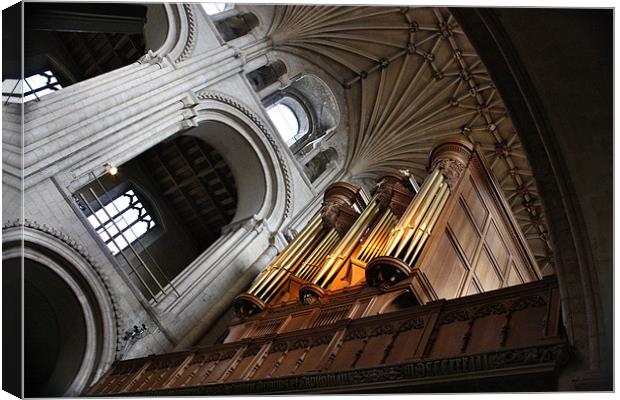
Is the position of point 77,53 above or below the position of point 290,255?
above

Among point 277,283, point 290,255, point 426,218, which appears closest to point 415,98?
→ point 290,255

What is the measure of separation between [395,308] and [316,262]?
114 inches

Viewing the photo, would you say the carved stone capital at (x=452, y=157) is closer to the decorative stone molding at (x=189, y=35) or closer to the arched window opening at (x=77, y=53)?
the decorative stone molding at (x=189, y=35)

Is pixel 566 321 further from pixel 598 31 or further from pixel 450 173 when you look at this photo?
pixel 450 173

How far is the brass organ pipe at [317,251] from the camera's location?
36.6 ft

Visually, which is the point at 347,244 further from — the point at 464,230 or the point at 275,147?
the point at 275,147

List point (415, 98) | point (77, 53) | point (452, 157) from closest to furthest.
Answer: point (452, 157), point (77, 53), point (415, 98)

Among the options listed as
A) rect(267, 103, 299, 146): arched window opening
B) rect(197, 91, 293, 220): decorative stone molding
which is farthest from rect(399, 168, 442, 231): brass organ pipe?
rect(267, 103, 299, 146): arched window opening

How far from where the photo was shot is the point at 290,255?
11.9 m

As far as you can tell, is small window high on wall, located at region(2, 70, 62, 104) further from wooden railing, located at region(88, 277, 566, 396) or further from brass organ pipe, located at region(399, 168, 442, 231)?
brass organ pipe, located at region(399, 168, 442, 231)

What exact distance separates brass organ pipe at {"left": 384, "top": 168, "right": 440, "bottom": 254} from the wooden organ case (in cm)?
3

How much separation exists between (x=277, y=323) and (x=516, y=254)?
18.0ft

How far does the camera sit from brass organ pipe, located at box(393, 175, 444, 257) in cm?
920

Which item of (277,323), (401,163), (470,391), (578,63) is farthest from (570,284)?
(401,163)
